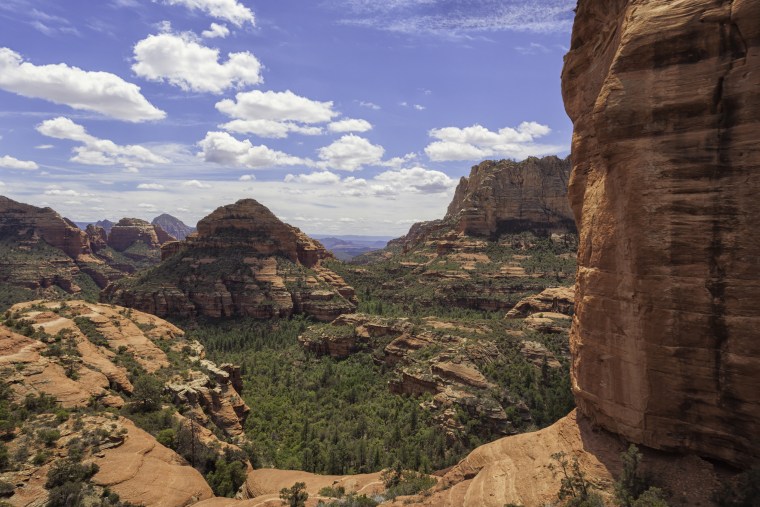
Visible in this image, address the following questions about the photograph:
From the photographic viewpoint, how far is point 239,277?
13738 cm

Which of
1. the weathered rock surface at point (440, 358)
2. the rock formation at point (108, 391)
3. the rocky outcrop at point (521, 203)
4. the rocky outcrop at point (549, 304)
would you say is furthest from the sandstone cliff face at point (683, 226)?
the rocky outcrop at point (521, 203)

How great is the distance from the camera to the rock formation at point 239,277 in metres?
130

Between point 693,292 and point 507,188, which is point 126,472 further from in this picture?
point 507,188

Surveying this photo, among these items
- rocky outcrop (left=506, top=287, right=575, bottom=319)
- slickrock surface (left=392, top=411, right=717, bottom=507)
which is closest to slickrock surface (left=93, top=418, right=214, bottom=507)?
slickrock surface (left=392, top=411, right=717, bottom=507)

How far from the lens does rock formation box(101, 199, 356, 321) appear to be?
130125 millimetres

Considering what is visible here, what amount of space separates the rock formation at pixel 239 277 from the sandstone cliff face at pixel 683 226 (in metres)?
119

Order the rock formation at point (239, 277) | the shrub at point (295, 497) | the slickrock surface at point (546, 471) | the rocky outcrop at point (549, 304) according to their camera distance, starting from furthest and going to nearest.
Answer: the rock formation at point (239, 277), the rocky outcrop at point (549, 304), the shrub at point (295, 497), the slickrock surface at point (546, 471)

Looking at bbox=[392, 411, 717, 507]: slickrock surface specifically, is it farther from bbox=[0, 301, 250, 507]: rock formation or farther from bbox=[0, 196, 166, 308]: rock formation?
bbox=[0, 196, 166, 308]: rock formation

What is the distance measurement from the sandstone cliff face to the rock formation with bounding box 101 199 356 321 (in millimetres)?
118864

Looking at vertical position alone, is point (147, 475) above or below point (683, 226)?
below

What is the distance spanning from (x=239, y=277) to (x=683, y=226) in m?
135

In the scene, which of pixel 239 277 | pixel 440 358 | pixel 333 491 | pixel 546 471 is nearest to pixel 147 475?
pixel 333 491

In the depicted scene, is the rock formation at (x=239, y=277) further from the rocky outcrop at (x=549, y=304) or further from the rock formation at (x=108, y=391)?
the rock formation at (x=108, y=391)

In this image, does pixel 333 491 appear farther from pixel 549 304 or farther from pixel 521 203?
pixel 521 203
